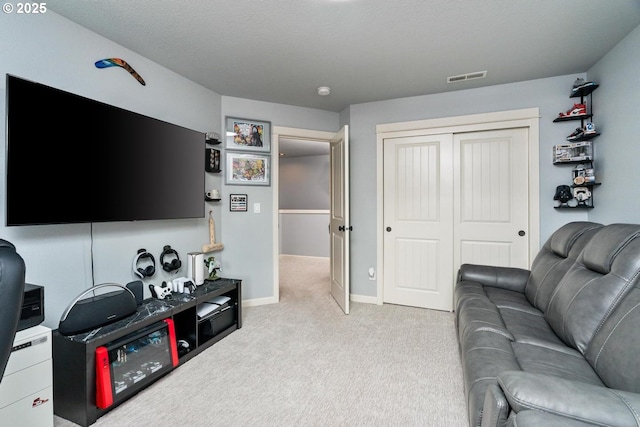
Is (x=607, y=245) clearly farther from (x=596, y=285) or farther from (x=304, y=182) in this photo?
(x=304, y=182)

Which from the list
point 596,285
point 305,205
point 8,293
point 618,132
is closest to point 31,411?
point 8,293

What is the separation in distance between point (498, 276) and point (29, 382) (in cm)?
309

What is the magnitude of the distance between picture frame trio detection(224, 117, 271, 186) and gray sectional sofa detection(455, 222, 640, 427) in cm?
240

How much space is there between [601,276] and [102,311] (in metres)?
2.75

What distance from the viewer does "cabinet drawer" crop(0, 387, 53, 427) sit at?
1.28 meters

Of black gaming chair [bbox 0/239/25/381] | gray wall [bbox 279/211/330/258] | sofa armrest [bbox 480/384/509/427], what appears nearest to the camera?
black gaming chair [bbox 0/239/25/381]

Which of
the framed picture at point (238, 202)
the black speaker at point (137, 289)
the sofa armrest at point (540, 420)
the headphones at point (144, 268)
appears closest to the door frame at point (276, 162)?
the framed picture at point (238, 202)

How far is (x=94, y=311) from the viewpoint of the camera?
1.68 meters

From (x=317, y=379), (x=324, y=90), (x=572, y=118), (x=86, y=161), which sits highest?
(x=324, y=90)

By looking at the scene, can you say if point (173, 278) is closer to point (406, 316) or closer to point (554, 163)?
point (406, 316)

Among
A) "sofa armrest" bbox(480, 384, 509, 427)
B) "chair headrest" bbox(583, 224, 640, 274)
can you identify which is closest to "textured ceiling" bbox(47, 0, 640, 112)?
"chair headrest" bbox(583, 224, 640, 274)

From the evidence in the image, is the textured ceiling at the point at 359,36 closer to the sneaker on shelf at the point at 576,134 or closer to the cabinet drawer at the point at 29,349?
the sneaker on shelf at the point at 576,134

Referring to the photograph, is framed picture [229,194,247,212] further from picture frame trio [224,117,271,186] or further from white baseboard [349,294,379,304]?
white baseboard [349,294,379,304]

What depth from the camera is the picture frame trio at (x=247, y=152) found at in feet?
10.4
